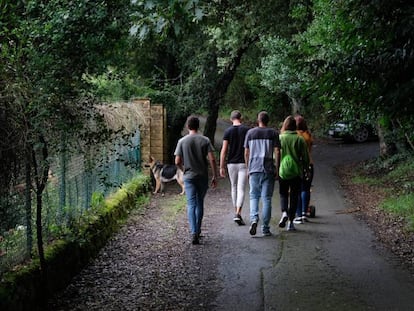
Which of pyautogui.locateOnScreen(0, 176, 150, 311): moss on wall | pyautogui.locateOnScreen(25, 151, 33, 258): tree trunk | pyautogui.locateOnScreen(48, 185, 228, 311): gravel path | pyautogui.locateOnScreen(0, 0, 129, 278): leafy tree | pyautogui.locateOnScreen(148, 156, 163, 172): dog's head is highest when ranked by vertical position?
pyautogui.locateOnScreen(0, 0, 129, 278): leafy tree

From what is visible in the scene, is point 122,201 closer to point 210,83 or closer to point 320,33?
point 320,33

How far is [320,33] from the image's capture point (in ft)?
39.7

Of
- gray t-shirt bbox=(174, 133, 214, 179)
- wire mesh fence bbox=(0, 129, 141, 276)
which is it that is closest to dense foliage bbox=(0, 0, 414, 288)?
wire mesh fence bbox=(0, 129, 141, 276)

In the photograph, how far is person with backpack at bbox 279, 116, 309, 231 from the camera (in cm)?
906

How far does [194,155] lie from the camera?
8664 millimetres

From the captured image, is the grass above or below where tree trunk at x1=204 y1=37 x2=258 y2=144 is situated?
below

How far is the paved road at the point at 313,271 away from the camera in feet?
19.6

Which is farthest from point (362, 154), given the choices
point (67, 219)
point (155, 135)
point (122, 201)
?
point (67, 219)

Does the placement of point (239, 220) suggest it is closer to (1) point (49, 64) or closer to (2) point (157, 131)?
(1) point (49, 64)

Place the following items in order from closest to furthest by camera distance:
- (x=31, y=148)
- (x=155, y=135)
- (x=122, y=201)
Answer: (x=31, y=148)
(x=122, y=201)
(x=155, y=135)

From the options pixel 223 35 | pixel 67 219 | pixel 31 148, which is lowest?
pixel 67 219

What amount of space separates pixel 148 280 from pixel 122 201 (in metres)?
3.79

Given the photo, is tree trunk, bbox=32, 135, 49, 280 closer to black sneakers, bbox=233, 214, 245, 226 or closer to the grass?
black sneakers, bbox=233, 214, 245, 226

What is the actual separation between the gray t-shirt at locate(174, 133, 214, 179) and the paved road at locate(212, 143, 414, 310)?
113 centimetres
